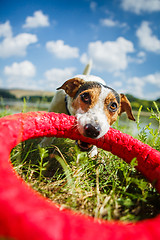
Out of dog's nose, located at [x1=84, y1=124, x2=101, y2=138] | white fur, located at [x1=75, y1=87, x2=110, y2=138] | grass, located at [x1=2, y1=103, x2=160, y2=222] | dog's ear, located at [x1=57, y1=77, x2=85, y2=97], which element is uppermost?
dog's ear, located at [x1=57, y1=77, x2=85, y2=97]

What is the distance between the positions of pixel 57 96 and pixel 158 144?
1944 mm

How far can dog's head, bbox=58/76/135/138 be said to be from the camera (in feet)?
6.27

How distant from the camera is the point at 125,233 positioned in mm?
686

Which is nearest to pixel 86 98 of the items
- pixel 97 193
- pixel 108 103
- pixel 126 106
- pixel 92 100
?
pixel 92 100

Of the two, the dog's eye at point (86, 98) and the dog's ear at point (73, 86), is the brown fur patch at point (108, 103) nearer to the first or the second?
the dog's eye at point (86, 98)

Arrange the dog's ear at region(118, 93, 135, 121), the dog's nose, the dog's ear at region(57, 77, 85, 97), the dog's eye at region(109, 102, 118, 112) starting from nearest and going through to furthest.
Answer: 1. the dog's nose
2. the dog's eye at region(109, 102, 118, 112)
3. the dog's ear at region(57, 77, 85, 97)
4. the dog's ear at region(118, 93, 135, 121)

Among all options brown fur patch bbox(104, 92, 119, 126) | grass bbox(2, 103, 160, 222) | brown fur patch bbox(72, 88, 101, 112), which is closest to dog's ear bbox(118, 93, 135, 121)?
brown fur patch bbox(104, 92, 119, 126)

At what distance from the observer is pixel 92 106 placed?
2.43m

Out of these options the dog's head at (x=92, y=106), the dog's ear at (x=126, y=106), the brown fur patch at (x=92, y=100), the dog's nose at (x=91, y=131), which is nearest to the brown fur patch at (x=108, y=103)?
the dog's head at (x=92, y=106)

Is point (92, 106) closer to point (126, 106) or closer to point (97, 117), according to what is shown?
point (97, 117)

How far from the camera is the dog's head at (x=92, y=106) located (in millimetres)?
1911

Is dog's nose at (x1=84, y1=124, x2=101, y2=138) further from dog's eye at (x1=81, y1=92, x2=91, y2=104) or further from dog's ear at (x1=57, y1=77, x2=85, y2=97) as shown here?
dog's ear at (x1=57, y1=77, x2=85, y2=97)

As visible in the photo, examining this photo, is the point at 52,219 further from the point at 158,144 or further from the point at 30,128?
the point at 158,144

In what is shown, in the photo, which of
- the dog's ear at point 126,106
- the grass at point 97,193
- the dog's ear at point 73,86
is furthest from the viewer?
the dog's ear at point 126,106
